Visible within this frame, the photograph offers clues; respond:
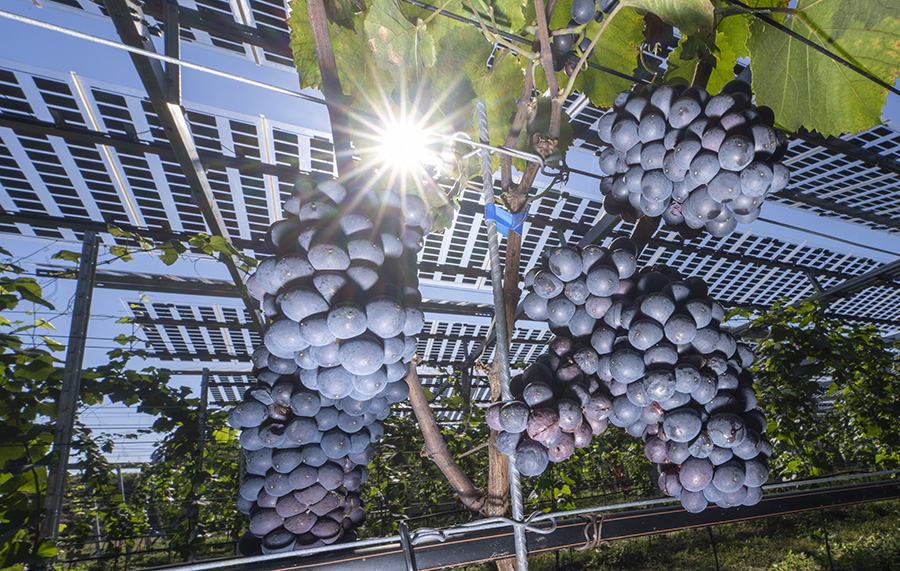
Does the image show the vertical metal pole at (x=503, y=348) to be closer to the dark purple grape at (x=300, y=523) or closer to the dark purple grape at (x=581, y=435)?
the dark purple grape at (x=581, y=435)

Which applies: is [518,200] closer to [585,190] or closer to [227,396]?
[585,190]

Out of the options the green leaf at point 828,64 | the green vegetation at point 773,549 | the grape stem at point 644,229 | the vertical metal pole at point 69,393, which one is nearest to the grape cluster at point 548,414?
the grape stem at point 644,229

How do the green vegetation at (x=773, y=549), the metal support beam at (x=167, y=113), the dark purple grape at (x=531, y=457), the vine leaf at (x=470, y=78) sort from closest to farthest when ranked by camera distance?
1. the dark purple grape at (x=531, y=457)
2. the vine leaf at (x=470, y=78)
3. the metal support beam at (x=167, y=113)
4. the green vegetation at (x=773, y=549)

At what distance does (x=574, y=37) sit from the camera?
110cm

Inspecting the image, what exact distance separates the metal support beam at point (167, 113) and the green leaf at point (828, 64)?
8.54 ft

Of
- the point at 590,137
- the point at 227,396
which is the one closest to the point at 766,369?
the point at 590,137

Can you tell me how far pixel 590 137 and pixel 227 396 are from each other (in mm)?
8325

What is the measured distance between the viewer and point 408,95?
1.00m

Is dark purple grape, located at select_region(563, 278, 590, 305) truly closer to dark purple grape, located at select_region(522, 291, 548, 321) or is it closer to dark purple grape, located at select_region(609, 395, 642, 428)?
dark purple grape, located at select_region(522, 291, 548, 321)

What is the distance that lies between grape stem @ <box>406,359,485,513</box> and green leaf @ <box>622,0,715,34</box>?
0.86 metres

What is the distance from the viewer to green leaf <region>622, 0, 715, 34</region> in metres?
0.83

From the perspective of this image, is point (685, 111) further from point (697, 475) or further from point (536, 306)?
point (697, 475)

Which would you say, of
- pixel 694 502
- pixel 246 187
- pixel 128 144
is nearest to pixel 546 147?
pixel 694 502

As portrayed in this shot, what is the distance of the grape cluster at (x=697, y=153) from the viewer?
2.77 ft
